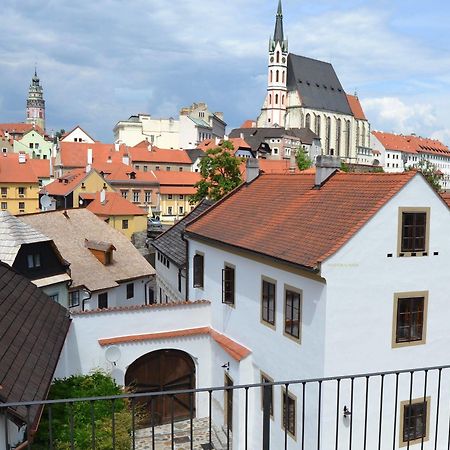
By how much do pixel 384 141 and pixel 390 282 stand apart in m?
134

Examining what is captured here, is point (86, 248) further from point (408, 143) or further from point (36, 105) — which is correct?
point (36, 105)

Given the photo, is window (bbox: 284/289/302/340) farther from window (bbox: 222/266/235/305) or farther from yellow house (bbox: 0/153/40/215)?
yellow house (bbox: 0/153/40/215)

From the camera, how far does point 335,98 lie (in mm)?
132750

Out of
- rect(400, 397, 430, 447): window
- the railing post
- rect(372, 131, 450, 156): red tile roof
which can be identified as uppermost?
rect(372, 131, 450, 156): red tile roof

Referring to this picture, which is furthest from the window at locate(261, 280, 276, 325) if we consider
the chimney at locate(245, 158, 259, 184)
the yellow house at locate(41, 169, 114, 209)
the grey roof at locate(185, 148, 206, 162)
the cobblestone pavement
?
the grey roof at locate(185, 148, 206, 162)

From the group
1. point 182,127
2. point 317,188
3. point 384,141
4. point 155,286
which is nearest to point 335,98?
point 384,141

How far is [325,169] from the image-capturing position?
53.9ft

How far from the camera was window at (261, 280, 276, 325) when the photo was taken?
15125 millimetres

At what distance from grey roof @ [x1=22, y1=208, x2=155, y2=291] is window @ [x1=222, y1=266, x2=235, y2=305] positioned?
29.1 feet

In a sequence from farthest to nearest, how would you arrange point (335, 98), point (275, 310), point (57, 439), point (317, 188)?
point (335, 98), point (317, 188), point (275, 310), point (57, 439)

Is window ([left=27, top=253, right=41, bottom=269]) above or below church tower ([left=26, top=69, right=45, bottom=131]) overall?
below

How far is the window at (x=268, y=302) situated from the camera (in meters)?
15.1

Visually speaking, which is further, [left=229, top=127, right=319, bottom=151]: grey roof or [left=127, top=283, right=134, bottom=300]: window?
[left=229, top=127, right=319, bottom=151]: grey roof

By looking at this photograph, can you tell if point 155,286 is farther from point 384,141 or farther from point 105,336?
point 384,141
